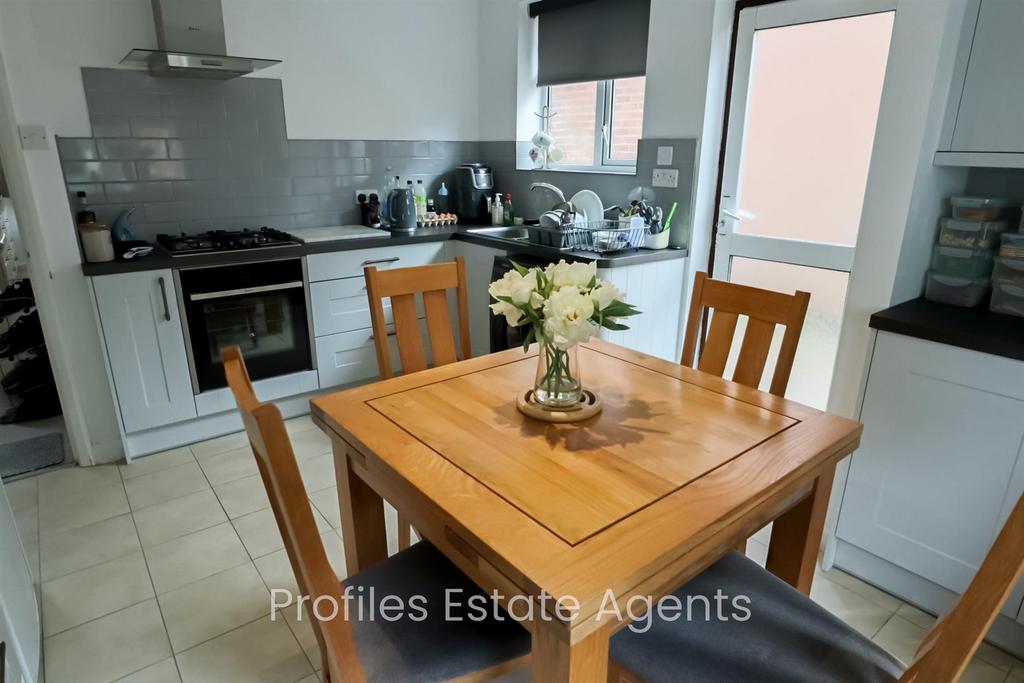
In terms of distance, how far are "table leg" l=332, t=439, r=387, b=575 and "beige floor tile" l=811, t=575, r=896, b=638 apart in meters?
1.40

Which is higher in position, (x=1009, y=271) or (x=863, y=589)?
(x=1009, y=271)

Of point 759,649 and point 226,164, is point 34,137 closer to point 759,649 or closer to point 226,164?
point 226,164

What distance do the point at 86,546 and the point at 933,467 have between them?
288cm

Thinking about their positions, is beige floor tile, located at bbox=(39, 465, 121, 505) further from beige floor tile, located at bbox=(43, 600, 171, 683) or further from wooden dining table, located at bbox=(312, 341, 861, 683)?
wooden dining table, located at bbox=(312, 341, 861, 683)

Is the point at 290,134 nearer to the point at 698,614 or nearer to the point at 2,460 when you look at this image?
the point at 2,460

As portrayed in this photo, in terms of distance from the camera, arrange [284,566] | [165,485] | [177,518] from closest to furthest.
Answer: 1. [284,566]
2. [177,518]
3. [165,485]

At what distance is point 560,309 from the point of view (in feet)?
4.03

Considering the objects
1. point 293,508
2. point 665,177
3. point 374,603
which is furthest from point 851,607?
point 665,177

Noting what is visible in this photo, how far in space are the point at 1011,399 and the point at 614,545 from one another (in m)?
1.35

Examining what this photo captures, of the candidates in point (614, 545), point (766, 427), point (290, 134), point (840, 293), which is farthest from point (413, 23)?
point (614, 545)

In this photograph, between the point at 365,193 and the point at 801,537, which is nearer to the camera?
the point at 801,537

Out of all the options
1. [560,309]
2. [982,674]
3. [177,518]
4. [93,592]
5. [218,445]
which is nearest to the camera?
[560,309]

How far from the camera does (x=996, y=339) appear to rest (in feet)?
5.27

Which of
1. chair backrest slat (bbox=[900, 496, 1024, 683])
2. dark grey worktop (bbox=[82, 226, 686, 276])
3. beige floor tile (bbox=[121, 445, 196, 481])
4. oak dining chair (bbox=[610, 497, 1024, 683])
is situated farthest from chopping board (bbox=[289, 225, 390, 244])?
chair backrest slat (bbox=[900, 496, 1024, 683])
